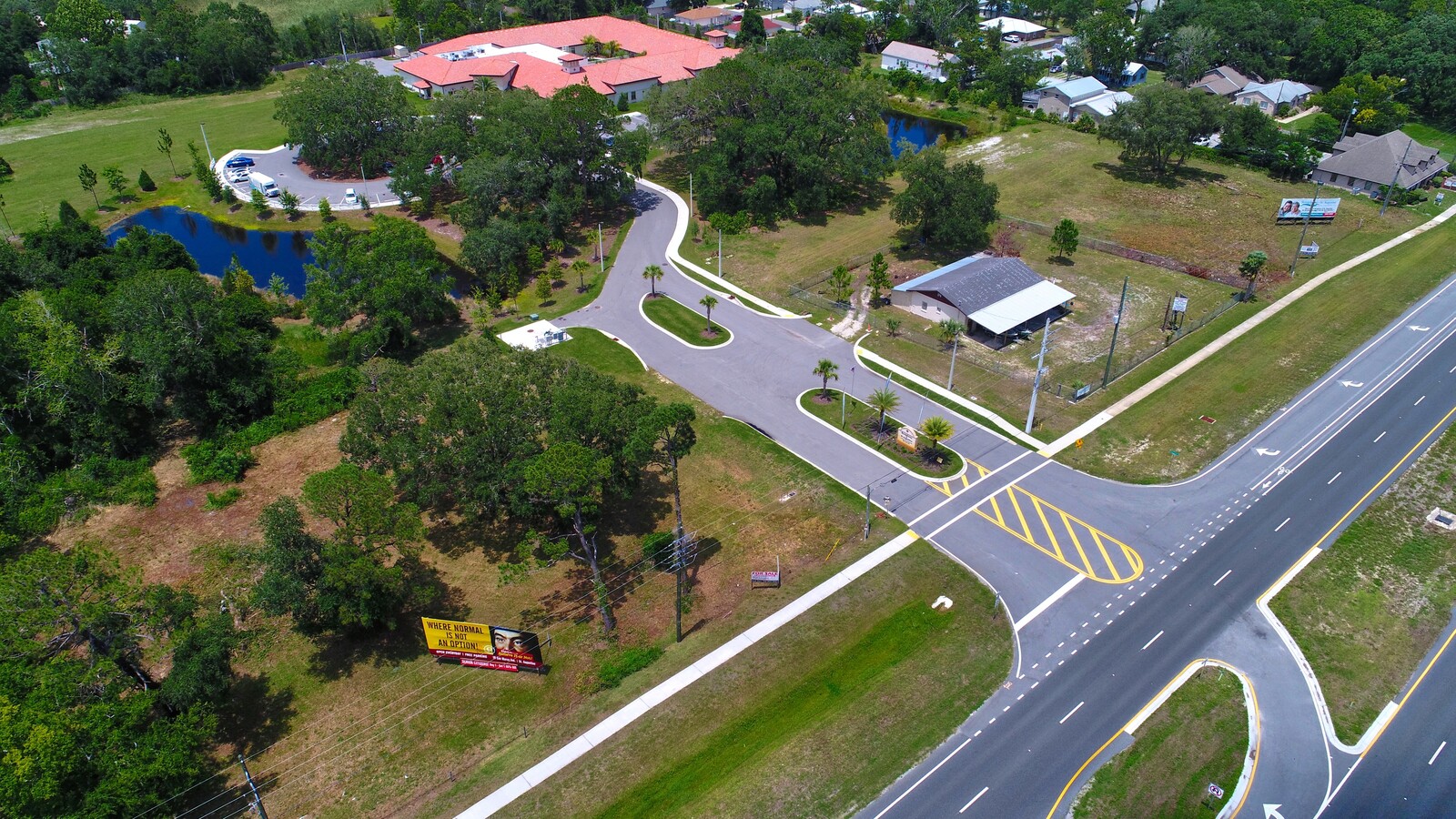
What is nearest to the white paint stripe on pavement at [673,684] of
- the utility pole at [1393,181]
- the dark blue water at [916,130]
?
the utility pole at [1393,181]

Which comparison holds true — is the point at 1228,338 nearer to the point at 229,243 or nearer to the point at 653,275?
the point at 653,275

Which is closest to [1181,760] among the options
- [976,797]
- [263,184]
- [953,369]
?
[976,797]

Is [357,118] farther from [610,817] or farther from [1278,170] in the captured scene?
[1278,170]

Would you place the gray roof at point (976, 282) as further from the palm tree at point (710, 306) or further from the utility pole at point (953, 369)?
the palm tree at point (710, 306)

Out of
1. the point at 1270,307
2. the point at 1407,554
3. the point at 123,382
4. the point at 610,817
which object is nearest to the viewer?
the point at 610,817

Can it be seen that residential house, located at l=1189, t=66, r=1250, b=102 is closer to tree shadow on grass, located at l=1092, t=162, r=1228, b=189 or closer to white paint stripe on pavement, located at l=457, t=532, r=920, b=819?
tree shadow on grass, located at l=1092, t=162, r=1228, b=189

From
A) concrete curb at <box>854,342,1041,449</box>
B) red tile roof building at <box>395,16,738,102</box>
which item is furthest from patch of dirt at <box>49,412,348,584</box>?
red tile roof building at <box>395,16,738,102</box>

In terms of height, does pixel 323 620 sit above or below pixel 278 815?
above

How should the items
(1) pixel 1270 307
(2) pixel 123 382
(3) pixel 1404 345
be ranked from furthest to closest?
(1) pixel 1270 307 → (3) pixel 1404 345 → (2) pixel 123 382

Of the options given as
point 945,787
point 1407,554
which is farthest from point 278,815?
point 1407,554
